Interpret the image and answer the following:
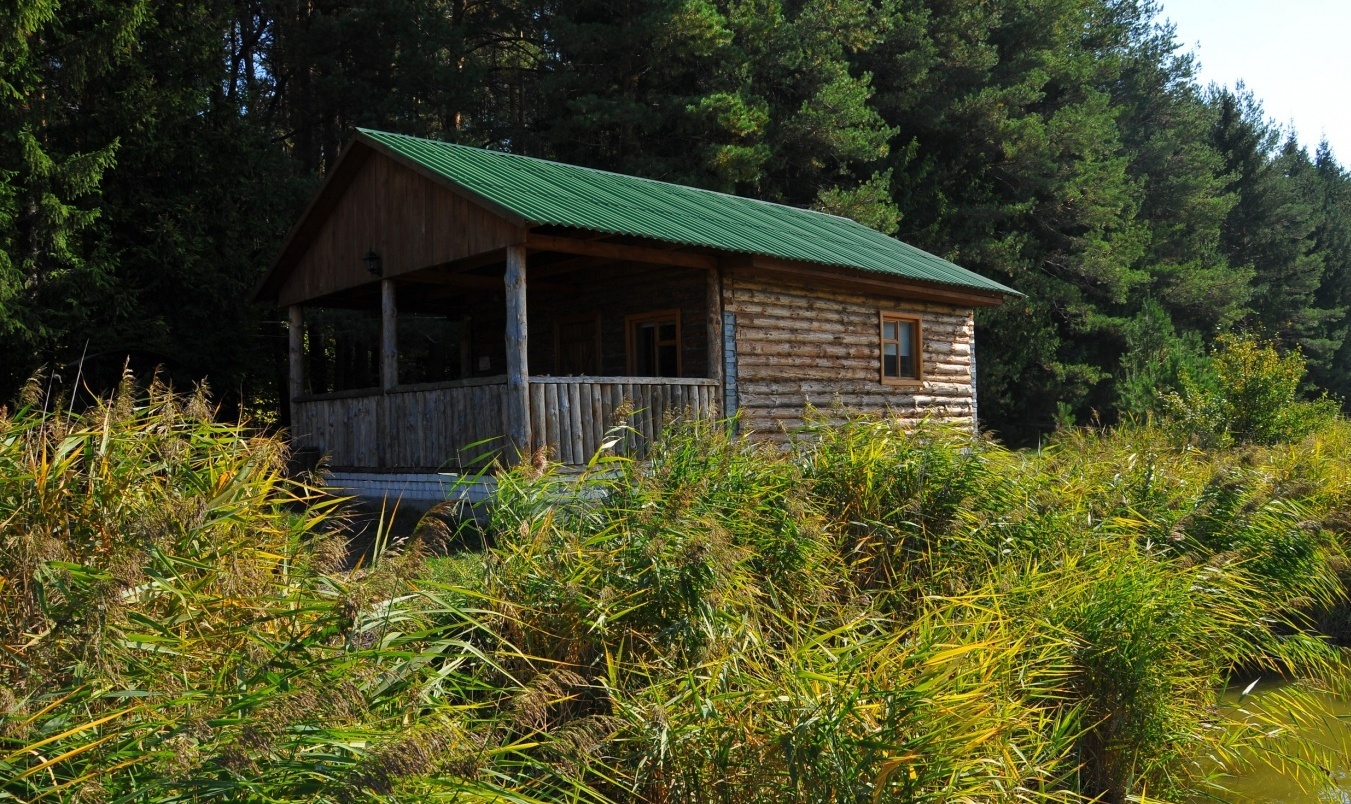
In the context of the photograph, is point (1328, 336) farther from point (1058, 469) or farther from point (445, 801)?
point (445, 801)

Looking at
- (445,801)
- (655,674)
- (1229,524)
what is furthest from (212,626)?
(1229,524)

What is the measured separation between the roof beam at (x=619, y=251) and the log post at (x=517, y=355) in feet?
0.84

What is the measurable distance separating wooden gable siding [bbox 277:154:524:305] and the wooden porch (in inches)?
65.3

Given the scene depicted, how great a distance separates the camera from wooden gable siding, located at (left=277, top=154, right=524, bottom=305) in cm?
1266

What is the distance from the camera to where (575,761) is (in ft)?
13.9

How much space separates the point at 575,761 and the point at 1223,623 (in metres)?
5.03

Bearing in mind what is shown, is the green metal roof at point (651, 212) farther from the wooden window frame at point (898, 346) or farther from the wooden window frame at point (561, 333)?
the wooden window frame at point (561, 333)

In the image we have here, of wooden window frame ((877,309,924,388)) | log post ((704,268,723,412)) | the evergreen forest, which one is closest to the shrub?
the evergreen forest

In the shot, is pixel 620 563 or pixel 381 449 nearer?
pixel 620 563

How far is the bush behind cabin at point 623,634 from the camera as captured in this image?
345 centimetres

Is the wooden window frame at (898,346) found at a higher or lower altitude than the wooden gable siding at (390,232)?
lower

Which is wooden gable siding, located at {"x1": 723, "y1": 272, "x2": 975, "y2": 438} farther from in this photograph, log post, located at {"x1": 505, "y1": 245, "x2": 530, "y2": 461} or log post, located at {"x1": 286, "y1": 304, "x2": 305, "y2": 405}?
log post, located at {"x1": 286, "y1": 304, "x2": 305, "y2": 405}

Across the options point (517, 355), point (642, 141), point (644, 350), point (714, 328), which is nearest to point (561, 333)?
point (644, 350)

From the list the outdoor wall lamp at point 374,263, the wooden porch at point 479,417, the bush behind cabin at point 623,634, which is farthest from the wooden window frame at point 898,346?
the bush behind cabin at point 623,634
